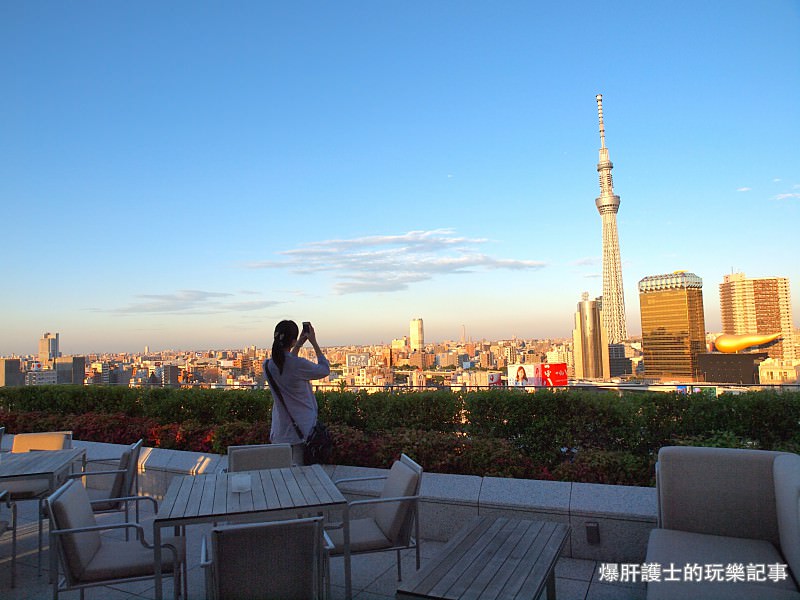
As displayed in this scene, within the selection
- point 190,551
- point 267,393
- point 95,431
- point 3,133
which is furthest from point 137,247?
Answer: point 190,551

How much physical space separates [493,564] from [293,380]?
2.49 m

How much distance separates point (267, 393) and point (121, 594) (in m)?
3.70

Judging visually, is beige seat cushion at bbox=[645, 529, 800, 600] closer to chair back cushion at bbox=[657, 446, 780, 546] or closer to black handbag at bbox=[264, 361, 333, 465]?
chair back cushion at bbox=[657, 446, 780, 546]

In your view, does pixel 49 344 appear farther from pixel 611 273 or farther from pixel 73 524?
pixel 611 273

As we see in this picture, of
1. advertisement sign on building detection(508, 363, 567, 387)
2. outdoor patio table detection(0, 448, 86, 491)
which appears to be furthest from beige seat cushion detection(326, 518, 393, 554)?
advertisement sign on building detection(508, 363, 567, 387)

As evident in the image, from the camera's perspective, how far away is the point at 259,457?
13.9 ft

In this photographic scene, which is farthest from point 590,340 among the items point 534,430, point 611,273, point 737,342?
point 534,430

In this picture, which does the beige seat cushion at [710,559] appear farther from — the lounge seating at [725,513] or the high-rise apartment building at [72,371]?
the high-rise apartment building at [72,371]

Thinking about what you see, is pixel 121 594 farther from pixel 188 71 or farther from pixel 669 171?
pixel 669 171

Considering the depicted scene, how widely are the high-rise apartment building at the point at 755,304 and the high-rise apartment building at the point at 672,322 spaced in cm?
496

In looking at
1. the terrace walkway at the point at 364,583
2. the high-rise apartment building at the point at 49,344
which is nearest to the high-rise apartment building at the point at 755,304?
the high-rise apartment building at the point at 49,344

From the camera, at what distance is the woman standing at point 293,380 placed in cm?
445

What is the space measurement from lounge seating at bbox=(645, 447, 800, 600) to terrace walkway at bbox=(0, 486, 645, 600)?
1.67ft

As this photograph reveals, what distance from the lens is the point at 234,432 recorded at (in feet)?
19.8
